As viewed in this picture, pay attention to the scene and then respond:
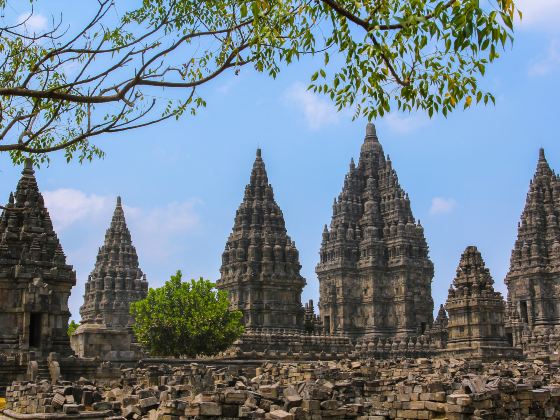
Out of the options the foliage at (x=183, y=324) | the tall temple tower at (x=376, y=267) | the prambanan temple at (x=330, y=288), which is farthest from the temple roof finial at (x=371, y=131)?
the foliage at (x=183, y=324)

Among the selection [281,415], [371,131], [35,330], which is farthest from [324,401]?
[371,131]

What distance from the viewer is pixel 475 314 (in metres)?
43.0

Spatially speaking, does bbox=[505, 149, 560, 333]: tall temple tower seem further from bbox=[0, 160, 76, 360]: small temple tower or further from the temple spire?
bbox=[0, 160, 76, 360]: small temple tower

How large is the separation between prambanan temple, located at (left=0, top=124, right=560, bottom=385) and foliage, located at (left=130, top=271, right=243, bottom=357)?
2.45 meters

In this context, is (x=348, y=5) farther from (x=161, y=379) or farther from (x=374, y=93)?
(x=161, y=379)

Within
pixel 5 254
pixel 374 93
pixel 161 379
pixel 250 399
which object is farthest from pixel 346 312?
pixel 374 93

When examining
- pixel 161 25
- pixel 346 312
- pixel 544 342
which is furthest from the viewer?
pixel 346 312

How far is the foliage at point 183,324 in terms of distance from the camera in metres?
42.7

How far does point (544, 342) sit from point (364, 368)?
32370mm

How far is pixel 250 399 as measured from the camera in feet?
43.5

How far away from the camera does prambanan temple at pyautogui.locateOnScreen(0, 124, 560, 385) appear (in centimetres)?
2856

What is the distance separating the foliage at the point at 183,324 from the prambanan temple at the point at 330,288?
2.45 m

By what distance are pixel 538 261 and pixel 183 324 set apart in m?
29.5

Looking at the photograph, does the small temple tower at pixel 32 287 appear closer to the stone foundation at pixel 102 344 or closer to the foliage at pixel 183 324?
the stone foundation at pixel 102 344
